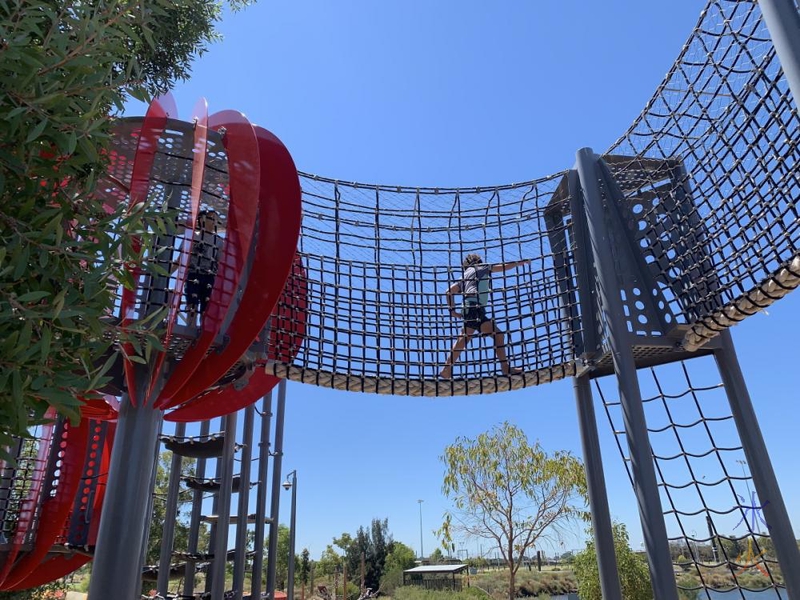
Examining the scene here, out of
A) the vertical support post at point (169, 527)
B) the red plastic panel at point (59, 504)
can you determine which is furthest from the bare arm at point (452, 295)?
the vertical support post at point (169, 527)

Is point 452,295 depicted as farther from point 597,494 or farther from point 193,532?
point 193,532

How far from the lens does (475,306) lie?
15.7ft

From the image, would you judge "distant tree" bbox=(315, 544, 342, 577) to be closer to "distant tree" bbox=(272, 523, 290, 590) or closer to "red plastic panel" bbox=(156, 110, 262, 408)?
"distant tree" bbox=(272, 523, 290, 590)

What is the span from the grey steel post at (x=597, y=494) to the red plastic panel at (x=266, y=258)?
2594 millimetres

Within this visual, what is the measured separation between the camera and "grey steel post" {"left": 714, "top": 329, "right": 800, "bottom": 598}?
3.50 m

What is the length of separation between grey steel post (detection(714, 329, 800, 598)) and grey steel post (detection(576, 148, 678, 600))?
73 cm

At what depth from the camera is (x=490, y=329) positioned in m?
4.92

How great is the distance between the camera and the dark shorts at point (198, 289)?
468 centimetres

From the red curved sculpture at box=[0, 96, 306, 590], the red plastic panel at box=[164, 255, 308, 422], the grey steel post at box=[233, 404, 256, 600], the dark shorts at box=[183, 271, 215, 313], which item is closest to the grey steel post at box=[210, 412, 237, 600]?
the grey steel post at box=[233, 404, 256, 600]

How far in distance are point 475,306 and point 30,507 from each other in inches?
221

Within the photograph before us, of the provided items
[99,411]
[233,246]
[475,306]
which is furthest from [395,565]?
[233,246]

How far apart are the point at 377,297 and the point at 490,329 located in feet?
3.37

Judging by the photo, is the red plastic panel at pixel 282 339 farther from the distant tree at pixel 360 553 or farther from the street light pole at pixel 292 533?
the distant tree at pixel 360 553

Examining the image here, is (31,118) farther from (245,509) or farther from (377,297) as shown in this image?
(245,509)
